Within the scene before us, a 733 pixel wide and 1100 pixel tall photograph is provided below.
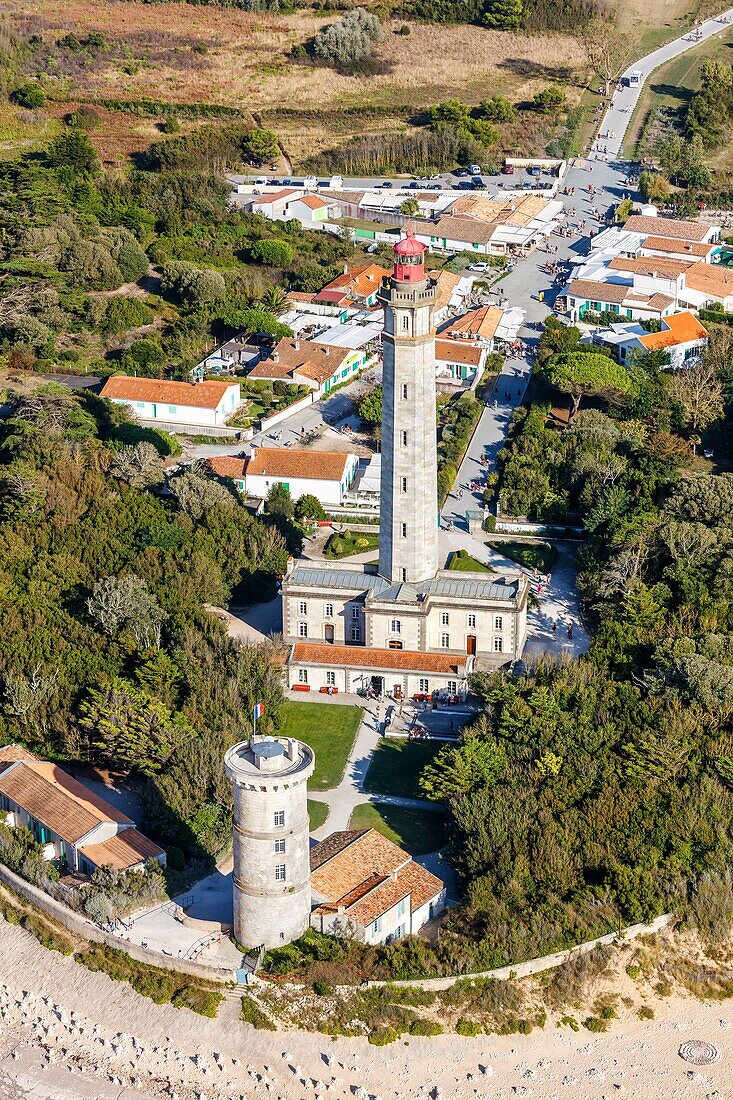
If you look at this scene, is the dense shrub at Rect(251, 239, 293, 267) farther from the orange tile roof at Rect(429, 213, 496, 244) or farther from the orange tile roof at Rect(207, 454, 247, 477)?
the orange tile roof at Rect(207, 454, 247, 477)

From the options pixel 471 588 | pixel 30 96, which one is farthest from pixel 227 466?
pixel 30 96

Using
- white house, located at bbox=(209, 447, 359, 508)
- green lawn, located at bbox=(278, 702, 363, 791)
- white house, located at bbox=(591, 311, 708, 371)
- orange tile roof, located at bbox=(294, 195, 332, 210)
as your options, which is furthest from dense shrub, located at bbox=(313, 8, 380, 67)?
green lawn, located at bbox=(278, 702, 363, 791)

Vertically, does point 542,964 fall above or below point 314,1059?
above

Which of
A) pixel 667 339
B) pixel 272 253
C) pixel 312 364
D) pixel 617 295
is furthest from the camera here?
pixel 272 253

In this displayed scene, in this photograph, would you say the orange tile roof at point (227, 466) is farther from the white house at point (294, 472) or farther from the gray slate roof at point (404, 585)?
the gray slate roof at point (404, 585)

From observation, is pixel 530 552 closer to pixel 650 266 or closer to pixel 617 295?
pixel 617 295

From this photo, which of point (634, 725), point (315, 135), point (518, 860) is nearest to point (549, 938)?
point (518, 860)

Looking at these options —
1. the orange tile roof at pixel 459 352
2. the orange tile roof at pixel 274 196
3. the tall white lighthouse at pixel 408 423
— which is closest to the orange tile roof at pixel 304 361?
the orange tile roof at pixel 459 352
